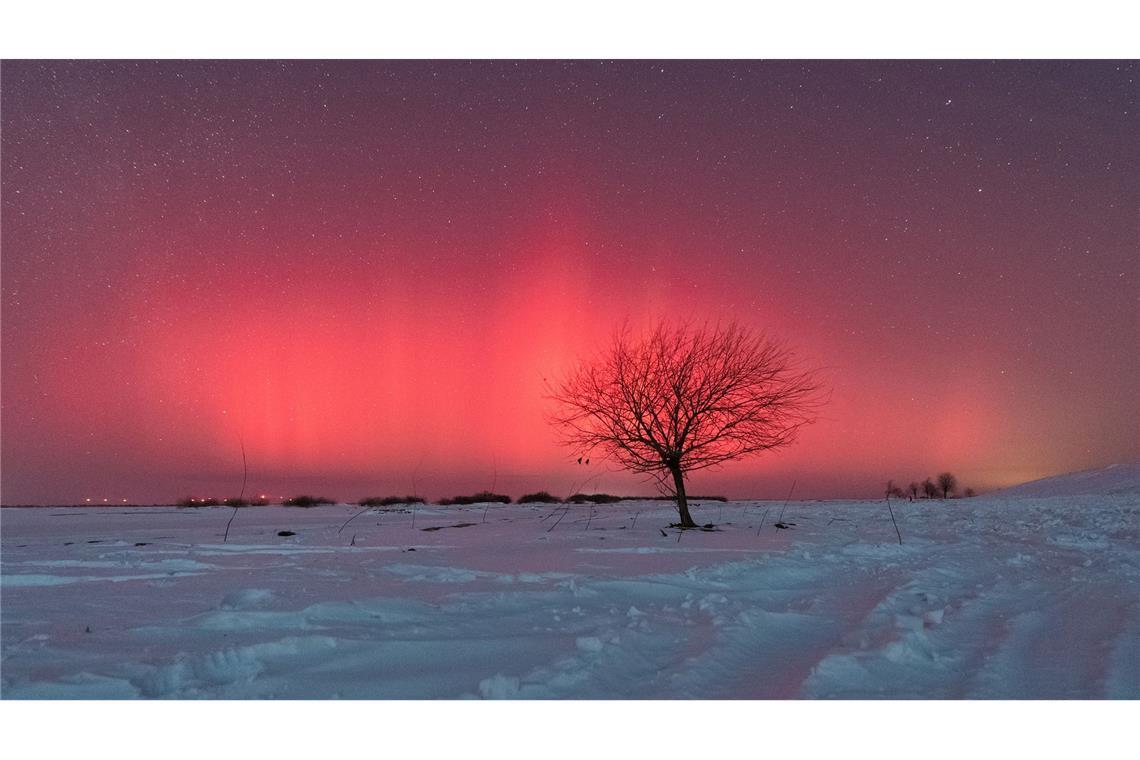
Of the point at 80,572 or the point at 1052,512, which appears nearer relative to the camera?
the point at 80,572

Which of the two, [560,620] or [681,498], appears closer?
[560,620]

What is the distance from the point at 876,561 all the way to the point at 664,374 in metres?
6.11

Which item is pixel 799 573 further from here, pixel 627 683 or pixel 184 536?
pixel 184 536

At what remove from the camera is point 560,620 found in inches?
174

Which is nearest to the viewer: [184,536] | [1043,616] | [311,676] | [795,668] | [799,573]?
[311,676]

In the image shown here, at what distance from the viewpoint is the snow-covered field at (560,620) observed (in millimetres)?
3334

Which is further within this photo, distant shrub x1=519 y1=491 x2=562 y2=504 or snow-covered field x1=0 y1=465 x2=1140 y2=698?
distant shrub x1=519 y1=491 x2=562 y2=504

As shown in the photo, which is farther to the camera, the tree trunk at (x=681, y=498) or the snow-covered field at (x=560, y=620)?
the tree trunk at (x=681, y=498)

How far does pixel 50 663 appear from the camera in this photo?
3.34 m

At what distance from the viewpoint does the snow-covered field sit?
333cm

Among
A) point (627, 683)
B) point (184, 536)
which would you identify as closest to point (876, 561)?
point (627, 683)

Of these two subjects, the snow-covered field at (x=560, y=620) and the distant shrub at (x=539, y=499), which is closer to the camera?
the snow-covered field at (x=560, y=620)

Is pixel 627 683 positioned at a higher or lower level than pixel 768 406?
lower

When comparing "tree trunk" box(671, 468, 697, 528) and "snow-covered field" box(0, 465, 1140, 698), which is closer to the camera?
"snow-covered field" box(0, 465, 1140, 698)
